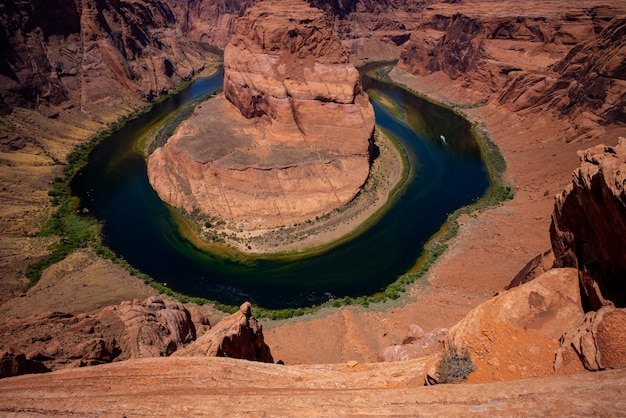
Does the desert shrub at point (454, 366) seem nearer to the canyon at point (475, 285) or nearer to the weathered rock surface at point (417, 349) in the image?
the canyon at point (475, 285)

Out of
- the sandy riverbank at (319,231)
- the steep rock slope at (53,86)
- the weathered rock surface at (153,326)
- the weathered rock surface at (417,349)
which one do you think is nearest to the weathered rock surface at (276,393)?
the weathered rock surface at (417,349)

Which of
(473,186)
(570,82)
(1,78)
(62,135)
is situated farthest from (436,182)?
(1,78)

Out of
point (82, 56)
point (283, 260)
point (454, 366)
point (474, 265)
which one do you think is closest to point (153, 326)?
point (454, 366)

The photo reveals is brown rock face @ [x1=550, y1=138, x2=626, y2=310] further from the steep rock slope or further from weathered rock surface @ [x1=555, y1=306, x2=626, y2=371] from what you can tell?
the steep rock slope

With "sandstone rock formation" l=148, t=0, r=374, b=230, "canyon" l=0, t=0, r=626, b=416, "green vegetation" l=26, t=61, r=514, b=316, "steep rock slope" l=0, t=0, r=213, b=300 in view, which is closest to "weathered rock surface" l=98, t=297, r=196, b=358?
"canyon" l=0, t=0, r=626, b=416

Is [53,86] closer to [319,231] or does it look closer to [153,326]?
[319,231]
